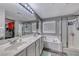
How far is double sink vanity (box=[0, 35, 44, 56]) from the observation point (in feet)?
4.45

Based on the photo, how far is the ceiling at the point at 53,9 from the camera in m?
1.95

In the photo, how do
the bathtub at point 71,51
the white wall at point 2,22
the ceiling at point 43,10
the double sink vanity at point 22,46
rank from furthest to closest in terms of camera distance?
the bathtub at point 71,51
the ceiling at point 43,10
the white wall at point 2,22
the double sink vanity at point 22,46

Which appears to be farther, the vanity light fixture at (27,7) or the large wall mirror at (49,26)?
the large wall mirror at (49,26)

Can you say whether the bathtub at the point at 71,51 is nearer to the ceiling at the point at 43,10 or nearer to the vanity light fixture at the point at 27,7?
the ceiling at the point at 43,10

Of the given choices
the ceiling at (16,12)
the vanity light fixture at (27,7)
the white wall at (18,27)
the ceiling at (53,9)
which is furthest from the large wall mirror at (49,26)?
the white wall at (18,27)

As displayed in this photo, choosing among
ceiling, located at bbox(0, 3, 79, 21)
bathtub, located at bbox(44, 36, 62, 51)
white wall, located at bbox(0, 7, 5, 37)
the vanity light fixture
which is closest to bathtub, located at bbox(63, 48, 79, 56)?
bathtub, located at bbox(44, 36, 62, 51)

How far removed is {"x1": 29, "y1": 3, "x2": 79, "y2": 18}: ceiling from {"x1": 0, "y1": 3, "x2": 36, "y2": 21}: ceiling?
9.7 inches

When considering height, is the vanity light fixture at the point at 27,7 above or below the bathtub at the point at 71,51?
above

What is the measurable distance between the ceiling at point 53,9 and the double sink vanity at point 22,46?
0.64 metres

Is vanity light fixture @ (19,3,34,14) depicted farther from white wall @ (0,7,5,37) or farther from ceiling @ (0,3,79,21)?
white wall @ (0,7,5,37)

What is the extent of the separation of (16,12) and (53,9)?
92cm

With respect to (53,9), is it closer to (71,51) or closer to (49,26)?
(49,26)

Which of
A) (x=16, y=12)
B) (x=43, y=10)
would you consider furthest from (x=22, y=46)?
(x=43, y=10)

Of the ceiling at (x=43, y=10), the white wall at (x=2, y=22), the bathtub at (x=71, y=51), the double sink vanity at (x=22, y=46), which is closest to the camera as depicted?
the double sink vanity at (x=22, y=46)
